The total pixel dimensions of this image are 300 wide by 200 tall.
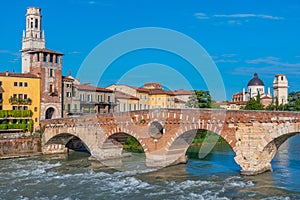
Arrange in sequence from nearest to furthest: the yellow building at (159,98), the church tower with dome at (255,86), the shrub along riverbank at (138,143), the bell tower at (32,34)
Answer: the shrub along riverbank at (138,143) → the yellow building at (159,98) → the bell tower at (32,34) → the church tower with dome at (255,86)

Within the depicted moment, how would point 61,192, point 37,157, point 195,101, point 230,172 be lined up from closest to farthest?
1. point 61,192
2. point 230,172
3. point 37,157
4. point 195,101

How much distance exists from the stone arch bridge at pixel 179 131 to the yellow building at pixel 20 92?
5296 mm

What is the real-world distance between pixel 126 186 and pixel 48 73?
28191mm

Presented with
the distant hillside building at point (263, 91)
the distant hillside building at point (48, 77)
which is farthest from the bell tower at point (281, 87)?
the distant hillside building at point (48, 77)

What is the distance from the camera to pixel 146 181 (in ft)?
87.7

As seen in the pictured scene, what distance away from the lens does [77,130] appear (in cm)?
4028

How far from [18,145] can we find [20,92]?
7099 mm

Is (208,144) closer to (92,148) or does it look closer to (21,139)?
(92,148)

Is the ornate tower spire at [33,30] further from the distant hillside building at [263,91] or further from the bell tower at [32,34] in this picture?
the distant hillside building at [263,91]

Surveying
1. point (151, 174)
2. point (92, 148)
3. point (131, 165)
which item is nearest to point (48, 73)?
point (92, 148)

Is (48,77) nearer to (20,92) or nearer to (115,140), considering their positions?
(20,92)

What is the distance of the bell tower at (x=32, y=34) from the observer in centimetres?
7325

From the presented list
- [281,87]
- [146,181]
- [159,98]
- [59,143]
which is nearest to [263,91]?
[281,87]

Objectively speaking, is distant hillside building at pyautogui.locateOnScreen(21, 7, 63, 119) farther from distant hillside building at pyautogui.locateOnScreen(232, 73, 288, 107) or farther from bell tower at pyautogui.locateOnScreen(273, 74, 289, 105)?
bell tower at pyautogui.locateOnScreen(273, 74, 289, 105)
